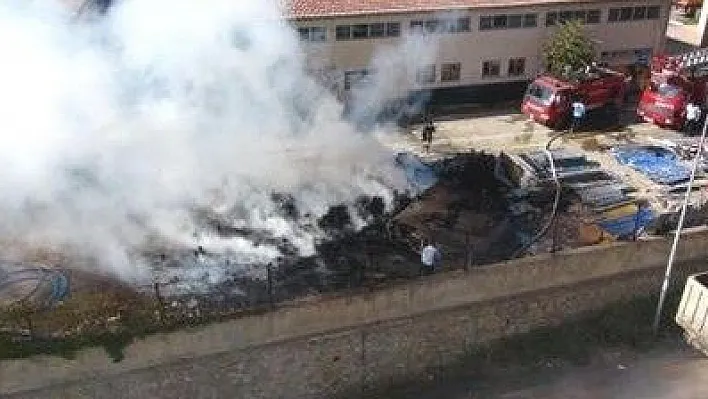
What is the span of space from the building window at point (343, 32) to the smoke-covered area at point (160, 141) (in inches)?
134

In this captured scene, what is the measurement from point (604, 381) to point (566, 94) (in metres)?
9.21

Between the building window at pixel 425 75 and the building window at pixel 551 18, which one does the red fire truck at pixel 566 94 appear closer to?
the building window at pixel 551 18

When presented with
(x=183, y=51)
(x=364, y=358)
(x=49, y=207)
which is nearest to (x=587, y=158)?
(x=364, y=358)

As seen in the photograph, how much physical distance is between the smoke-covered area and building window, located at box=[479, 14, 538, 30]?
6.84 metres

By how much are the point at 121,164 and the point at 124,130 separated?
2.27ft

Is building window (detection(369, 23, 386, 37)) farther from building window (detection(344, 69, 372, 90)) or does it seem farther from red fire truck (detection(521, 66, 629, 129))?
red fire truck (detection(521, 66, 629, 129))

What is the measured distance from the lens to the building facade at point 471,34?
71.7 ft

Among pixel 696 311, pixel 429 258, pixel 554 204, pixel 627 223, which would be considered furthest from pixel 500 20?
pixel 696 311

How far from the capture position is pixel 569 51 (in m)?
23.1

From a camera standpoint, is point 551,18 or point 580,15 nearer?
point 551,18

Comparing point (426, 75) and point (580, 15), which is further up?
point (580, 15)

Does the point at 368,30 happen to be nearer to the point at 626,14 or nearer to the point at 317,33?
the point at 317,33

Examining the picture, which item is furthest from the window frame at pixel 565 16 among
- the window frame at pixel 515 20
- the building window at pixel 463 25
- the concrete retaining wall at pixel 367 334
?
the concrete retaining wall at pixel 367 334

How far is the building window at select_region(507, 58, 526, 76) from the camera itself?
79.5ft
